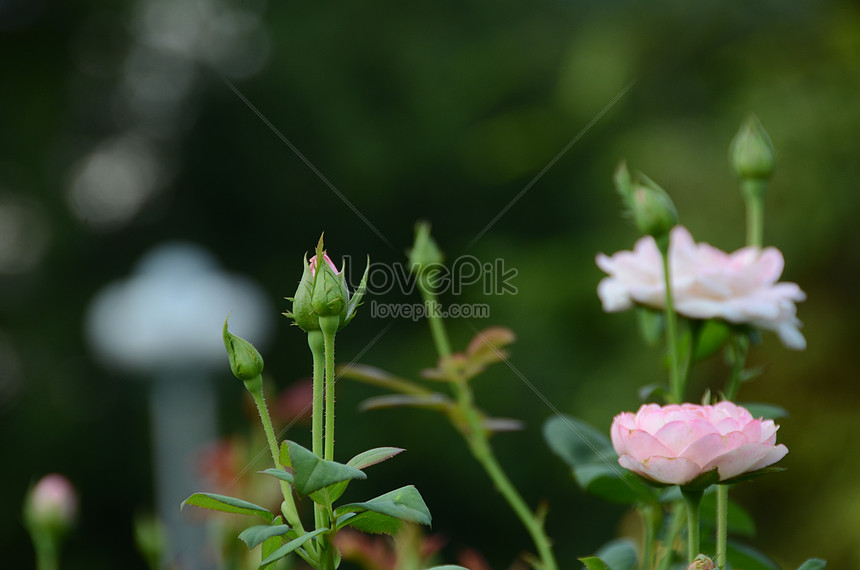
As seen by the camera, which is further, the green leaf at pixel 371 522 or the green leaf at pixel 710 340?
the green leaf at pixel 710 340

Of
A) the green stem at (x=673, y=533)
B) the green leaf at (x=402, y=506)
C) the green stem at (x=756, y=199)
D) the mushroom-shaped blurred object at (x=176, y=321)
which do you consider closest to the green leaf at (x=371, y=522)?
the green leaf at (x=402, y=506)

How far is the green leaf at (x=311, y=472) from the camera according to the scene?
201 millimetres

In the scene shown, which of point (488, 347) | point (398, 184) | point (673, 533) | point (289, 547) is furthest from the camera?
point (398, 184)

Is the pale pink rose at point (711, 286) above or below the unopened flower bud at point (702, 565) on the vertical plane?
above

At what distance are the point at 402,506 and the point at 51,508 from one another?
0.34 meters

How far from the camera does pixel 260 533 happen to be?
218mm

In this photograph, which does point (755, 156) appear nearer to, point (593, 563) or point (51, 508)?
point (593, 563)

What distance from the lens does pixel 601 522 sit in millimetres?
2453

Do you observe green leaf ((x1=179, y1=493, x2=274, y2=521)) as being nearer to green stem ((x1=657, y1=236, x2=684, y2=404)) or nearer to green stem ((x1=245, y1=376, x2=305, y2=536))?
green stem ((x1=245, y1=376, x2=305, y2=536))

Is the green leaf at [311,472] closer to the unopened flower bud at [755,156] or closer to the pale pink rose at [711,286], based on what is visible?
the pale pink rose at [711,286]

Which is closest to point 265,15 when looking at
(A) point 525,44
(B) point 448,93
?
(B) point 448,93

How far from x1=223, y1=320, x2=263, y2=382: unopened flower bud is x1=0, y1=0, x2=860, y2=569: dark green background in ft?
4.00

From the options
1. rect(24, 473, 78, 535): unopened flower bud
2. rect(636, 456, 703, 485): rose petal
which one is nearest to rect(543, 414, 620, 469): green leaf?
rect(636, 456, 703, 485): rose petal

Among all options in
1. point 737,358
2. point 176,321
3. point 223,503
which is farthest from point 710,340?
point 176,321
